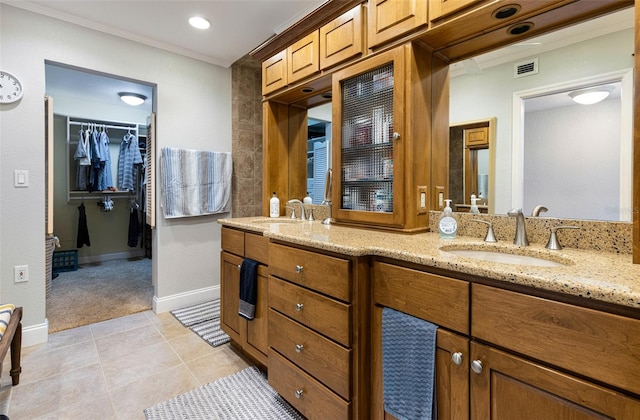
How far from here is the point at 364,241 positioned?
1.39m

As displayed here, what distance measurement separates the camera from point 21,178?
7.43ft

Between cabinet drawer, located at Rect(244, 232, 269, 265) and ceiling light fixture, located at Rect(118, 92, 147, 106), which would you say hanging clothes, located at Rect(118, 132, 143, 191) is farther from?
cabinet drawer, located at Rect(244, 232, 269, 265)

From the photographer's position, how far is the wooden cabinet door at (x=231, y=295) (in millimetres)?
2096

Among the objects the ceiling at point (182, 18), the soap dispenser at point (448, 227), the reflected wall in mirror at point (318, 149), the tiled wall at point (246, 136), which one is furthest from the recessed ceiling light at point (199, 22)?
the soap dispenser at point (448, 227)

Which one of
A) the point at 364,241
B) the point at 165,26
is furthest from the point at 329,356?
the point at 165,26

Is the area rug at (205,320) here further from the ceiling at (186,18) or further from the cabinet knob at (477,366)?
the ceiling at (186,18)

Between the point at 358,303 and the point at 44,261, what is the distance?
8.28 ft

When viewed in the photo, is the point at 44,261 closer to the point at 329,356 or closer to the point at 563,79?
the point at 329,356

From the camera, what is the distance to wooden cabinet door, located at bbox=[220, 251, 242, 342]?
2.10m

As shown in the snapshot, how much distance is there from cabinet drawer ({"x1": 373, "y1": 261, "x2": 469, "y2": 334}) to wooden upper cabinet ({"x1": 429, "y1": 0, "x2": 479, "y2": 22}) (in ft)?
3.75

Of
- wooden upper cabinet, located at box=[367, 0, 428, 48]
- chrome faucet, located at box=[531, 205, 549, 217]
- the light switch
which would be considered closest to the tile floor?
the light switch

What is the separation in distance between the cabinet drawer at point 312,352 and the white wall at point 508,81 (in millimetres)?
1016

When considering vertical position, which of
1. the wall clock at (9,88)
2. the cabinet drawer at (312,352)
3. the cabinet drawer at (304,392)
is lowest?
the cabinet drawer at (304,392)

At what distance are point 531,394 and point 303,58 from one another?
2103 millimetres
